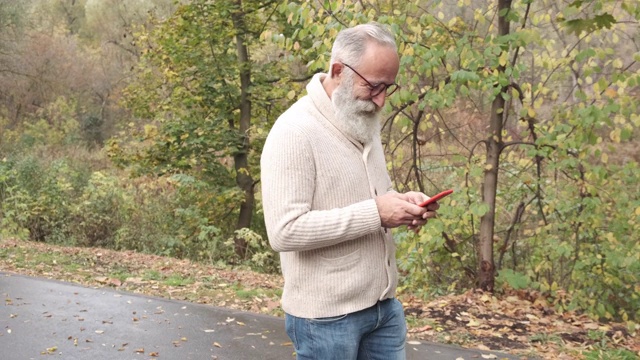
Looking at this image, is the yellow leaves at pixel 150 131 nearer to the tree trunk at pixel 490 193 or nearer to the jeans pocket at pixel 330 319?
the tree trunk at pixel 490 193

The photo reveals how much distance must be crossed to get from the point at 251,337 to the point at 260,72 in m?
10.4

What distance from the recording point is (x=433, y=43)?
23.7 ft

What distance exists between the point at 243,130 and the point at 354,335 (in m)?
13.7

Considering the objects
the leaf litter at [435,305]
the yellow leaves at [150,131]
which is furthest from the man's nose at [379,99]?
the yellow leaves at [150,131]

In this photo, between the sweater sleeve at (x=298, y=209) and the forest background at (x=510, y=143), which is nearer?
the sweater sleeve at (x=298, y=209)

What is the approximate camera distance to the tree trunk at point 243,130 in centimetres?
1546

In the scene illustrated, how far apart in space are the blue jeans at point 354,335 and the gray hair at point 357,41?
891 mm

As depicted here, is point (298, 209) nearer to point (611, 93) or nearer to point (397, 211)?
point (397, 211)

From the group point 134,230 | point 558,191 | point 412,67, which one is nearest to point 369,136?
point 412,67

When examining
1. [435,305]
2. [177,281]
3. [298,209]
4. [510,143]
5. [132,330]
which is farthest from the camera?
[177,281]

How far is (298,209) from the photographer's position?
7.77 ft

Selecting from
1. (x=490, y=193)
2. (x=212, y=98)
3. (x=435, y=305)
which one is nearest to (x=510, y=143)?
(x=490, y=193)

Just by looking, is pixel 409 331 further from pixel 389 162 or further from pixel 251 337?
pixel 389 162

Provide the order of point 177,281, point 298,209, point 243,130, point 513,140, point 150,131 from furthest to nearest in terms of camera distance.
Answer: point 243,130 → point 150,131 → point 177,281 → point 513,140 → point 298,209
